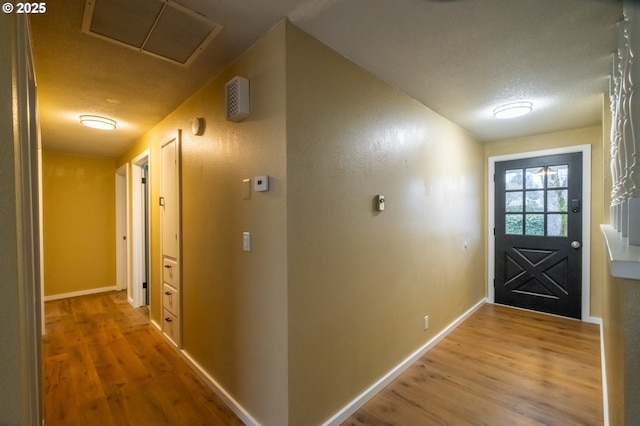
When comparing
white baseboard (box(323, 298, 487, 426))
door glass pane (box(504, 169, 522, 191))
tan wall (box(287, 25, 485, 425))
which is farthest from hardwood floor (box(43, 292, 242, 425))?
door glass pane (box(504, 169, 522, 191))

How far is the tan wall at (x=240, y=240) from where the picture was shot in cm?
159

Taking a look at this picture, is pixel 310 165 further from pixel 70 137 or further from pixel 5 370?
pixel 70 137

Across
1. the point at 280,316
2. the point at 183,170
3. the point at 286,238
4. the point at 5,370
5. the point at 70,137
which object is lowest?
the point at 280,316

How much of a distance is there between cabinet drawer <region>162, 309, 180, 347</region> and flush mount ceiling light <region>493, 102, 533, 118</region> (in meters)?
3.72

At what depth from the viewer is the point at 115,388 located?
7.23 ft

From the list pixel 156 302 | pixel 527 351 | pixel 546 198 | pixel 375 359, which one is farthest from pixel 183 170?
pixel 546 198

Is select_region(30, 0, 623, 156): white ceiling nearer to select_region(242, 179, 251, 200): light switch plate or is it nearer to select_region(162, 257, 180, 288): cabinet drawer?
select_region(242, 179, 251, 200): light switch plate

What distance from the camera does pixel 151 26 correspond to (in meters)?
1.54

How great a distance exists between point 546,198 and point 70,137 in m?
6.23

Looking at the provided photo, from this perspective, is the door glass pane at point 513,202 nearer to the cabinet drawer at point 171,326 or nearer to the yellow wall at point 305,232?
the yellow wall at point 305,232

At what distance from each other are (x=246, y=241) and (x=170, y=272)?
61.3 inches

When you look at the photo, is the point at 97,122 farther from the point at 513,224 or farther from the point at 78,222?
the point at 513,224

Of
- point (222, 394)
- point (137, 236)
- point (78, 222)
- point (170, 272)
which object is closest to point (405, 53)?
point (222, 394)

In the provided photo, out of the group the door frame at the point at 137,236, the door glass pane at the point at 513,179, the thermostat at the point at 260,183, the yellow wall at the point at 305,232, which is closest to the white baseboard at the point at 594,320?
the door glass pane at the point at 513,179
